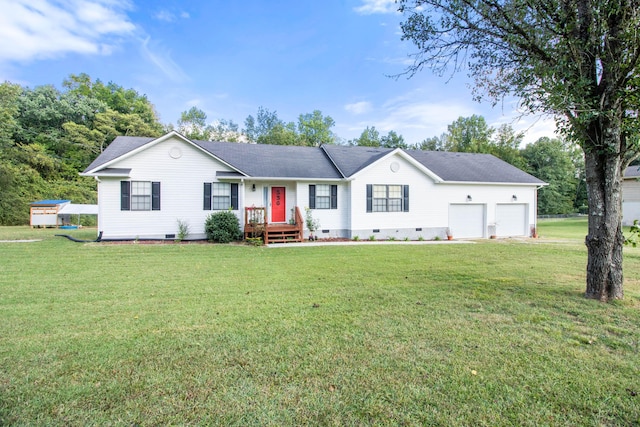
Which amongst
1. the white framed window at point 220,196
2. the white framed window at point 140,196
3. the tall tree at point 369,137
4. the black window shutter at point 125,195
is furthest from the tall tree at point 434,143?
the black window shutter at point 125,195

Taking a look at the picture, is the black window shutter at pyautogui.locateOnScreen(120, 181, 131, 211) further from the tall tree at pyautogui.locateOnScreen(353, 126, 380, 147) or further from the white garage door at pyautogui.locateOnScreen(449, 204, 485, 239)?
the tall tree at pyautogui.locateOnScreen(353, 126, 380, 147)

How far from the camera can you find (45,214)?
826 inches

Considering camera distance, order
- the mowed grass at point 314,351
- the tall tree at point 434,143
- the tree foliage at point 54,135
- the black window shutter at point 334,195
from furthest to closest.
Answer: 1. the tall tree at point 434,143
2. the tree foliage at point 54,135
3. the black window shutter at point 334,195
4. the mowed grass at point 314,351

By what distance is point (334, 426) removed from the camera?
219 cm

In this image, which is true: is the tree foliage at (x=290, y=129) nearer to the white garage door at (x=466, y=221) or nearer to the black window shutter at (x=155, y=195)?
the white garage door at (x=466, y=221)

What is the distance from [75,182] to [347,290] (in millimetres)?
31447

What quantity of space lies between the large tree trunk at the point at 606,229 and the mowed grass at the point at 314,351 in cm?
32

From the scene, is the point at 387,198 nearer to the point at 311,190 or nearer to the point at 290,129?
the point at 311,190

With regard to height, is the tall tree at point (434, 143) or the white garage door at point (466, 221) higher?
the tall tree at point (434, 143)

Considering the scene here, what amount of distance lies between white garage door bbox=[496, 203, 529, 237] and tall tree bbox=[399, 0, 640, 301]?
12980mm

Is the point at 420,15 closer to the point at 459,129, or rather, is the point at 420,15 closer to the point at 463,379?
the point at 463,379

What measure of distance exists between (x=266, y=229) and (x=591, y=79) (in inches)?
429

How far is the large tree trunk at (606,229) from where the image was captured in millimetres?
5117

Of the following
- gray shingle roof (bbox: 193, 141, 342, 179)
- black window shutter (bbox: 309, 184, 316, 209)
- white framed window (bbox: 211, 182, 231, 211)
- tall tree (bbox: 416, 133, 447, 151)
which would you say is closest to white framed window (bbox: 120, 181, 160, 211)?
white framed window (bbox: 211, 182, 231, 211)
